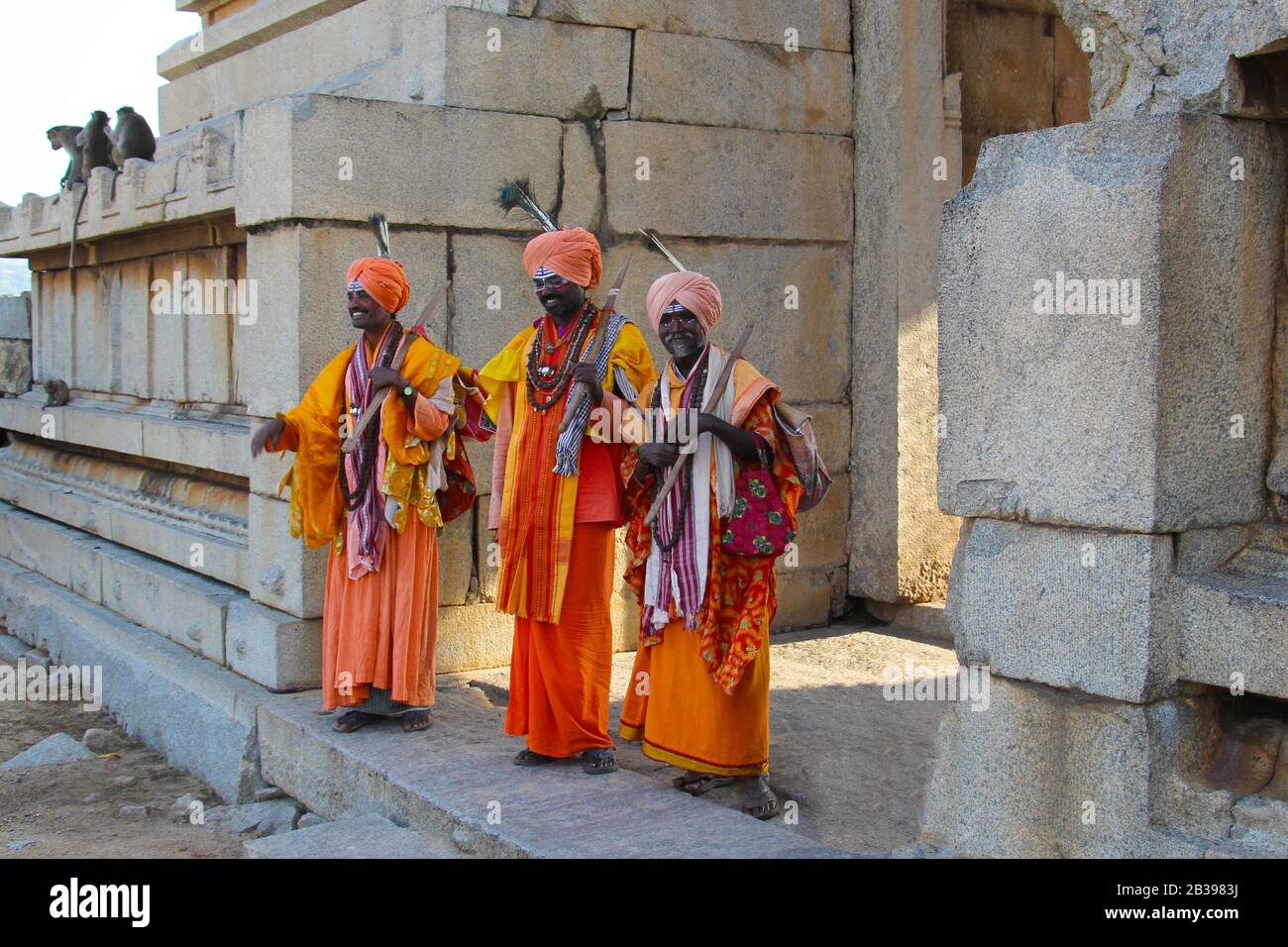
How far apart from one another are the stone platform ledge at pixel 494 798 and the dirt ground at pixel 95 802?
43 cm

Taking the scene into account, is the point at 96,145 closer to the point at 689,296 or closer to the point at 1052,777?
the point at 689,296

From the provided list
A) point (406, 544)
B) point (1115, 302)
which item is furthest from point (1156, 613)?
point (406, 544)

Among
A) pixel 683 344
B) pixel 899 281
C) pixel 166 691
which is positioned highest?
pixel 899 281

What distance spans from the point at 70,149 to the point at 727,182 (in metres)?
→ 4.87

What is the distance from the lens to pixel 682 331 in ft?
15.3

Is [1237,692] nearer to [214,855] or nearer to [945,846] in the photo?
[945,846]

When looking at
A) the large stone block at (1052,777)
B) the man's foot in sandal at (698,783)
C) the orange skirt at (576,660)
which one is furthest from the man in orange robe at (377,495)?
the large stone block at (1052,777)

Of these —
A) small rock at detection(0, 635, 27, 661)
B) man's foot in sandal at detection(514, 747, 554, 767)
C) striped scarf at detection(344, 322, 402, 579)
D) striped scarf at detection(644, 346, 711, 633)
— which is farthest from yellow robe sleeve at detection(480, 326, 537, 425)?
small rock at detection(0, 635, 27, 661)

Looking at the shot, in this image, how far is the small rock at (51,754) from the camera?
20.7 feet

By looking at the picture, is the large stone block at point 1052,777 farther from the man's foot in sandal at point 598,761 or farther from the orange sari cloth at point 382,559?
the orange sari cloth at point 382,559

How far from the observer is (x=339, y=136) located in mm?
5816

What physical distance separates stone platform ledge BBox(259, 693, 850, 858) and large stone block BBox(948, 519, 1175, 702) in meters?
0.74

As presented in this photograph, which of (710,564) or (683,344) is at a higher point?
(683,344)

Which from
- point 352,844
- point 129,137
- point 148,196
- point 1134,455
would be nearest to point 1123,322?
point 1134,455
